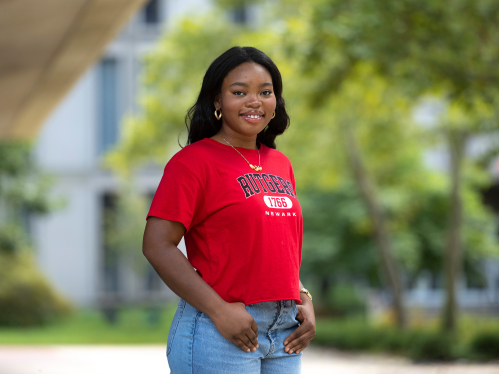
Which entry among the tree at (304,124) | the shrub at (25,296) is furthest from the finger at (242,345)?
the shrub at (25,296)

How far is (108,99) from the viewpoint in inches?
1006

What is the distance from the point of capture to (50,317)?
16562 mm

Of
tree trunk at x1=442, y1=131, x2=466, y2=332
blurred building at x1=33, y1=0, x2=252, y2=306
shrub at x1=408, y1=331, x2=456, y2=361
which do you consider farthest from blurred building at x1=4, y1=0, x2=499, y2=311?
shrub at x1=408, y1=331, x2=456, y2=361

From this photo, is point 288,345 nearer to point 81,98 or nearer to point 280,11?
point 280,11

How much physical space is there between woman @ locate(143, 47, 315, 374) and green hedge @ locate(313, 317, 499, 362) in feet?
33.8

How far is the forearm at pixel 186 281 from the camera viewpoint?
186cm

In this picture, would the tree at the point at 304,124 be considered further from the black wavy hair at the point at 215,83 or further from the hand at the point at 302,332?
the hand at the point at 302,332

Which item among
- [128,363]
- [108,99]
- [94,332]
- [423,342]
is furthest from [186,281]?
[108,99]

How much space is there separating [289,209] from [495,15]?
15.8ft

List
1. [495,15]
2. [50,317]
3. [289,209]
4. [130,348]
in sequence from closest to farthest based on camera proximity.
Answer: [289,209], [495,15], [130,348], [50,317]

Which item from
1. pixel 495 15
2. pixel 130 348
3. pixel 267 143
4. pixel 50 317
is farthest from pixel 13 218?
pixel 267 143

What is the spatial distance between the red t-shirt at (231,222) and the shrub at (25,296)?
15.1 m

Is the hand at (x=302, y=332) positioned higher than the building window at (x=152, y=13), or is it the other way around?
the building window at (x=152, y=13)

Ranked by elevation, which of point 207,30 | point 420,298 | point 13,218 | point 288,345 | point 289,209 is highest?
point 207,30
